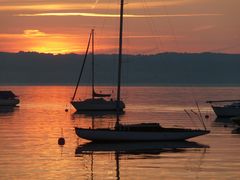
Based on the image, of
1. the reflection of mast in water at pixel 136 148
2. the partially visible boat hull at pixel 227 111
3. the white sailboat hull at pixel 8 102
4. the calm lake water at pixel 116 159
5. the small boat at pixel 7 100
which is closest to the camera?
the calm lake water at pixel 116 159

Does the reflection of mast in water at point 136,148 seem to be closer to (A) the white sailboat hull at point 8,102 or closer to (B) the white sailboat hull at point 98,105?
(B) the white sailboat hull at point 98,105

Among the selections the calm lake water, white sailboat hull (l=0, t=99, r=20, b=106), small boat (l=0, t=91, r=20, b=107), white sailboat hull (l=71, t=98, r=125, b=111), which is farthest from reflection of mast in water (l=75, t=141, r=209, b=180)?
small boat (l=0, t=91, r=20, b=107)

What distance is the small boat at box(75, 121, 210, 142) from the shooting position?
2197 inches

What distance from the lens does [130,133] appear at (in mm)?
55969

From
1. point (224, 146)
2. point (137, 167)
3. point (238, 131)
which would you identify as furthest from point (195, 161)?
point (238, 131)

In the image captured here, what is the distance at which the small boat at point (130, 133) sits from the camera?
5581cm

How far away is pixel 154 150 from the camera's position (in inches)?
2057

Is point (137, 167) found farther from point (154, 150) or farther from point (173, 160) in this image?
point (154, 150)

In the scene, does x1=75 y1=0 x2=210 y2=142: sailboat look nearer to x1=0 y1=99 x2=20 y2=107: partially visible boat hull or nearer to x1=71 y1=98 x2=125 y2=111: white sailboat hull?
x1=71 y1=98 x2=125 y2=111: white sailboat hull

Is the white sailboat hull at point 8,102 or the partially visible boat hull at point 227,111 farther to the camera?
the white sailboat hull at point 8,102

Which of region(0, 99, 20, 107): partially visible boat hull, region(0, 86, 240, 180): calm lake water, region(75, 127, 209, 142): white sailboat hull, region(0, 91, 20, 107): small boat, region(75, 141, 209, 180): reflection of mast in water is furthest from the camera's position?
region(0, 91, 20, 107): small boat

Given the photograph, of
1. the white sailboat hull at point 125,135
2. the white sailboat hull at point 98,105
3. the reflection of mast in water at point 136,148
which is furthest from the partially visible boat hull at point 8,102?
the white sailboat hull at point 125,135

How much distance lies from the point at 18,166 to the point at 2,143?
14081mm

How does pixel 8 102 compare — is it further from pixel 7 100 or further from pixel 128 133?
pixel 128 133
